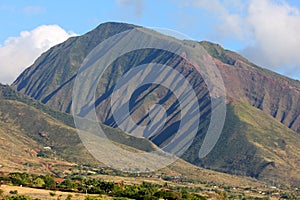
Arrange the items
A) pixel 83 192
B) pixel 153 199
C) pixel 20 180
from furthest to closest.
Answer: pixel 20 180, pixel 83 192, pixel 153 199

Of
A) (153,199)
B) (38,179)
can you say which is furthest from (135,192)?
(38,179)

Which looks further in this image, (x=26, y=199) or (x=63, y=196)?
(x=63, y=196)

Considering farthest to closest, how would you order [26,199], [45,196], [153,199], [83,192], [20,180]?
[20,180], [83,192], [153,199], [45,196], [26,199]

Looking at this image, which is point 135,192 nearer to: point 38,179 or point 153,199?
point 153,199

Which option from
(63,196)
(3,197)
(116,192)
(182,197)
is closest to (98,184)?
(116,192)

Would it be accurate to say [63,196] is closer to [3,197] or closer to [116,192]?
[3,197]

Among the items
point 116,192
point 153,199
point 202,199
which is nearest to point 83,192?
point 116,192

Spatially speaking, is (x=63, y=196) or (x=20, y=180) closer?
(x=63, y=196)

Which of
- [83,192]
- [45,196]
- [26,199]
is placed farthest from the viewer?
[83,192]

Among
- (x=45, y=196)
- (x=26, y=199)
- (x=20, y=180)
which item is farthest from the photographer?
(x=20, y=180)
